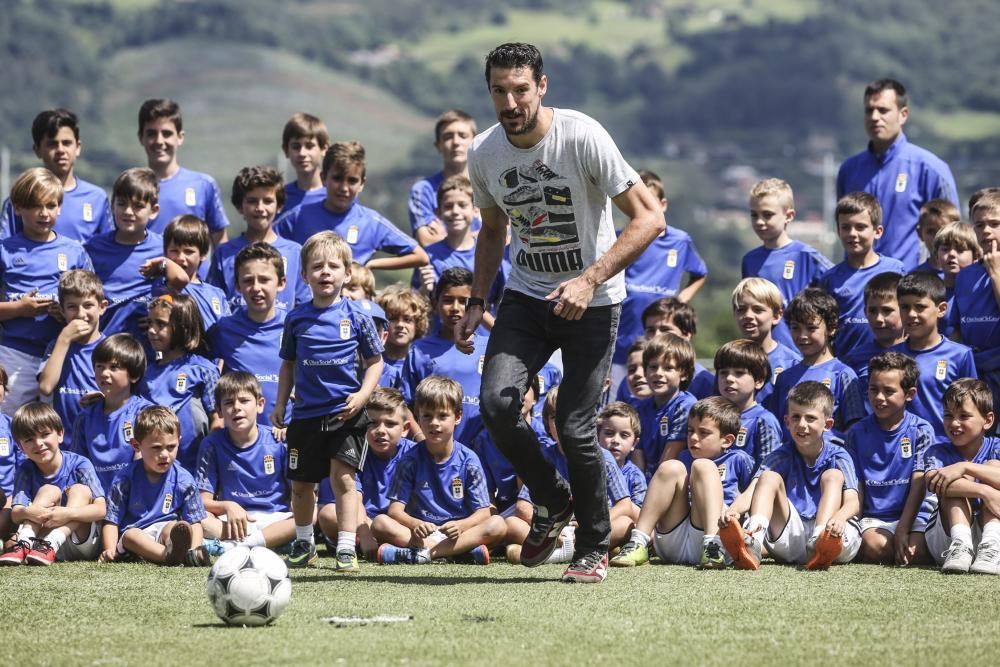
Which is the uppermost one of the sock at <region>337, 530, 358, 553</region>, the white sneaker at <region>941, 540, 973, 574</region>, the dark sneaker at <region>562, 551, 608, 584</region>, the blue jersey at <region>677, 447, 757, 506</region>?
the blue jersey at <region>677, 447, 757, 506</region>

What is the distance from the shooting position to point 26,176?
9836 millimetres

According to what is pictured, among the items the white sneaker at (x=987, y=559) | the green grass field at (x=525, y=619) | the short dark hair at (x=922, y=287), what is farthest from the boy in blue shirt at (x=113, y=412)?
the white sneaker at (x=987, y=559)

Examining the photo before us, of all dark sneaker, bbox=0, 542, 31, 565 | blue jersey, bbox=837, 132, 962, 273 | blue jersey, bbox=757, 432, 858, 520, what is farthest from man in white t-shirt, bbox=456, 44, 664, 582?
blue jersey, bbox=837, 132, 962, 273

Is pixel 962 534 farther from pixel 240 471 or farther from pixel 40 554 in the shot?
pixel 40 554

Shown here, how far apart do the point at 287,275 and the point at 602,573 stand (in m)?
3.61

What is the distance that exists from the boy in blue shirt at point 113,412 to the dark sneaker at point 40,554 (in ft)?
2.42

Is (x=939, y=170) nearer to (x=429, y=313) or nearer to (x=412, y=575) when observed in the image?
(x=429, y=313)

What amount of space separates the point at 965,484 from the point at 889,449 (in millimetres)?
637

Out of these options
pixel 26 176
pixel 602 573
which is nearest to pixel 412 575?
pixel 602 573

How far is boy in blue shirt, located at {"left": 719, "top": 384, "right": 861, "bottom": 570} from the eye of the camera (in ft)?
26.8

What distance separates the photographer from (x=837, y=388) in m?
9.34

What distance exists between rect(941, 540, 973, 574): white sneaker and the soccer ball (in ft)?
11.7

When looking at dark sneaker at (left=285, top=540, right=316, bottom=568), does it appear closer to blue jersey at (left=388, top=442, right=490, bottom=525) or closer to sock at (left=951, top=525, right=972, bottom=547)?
blue jersey at (left=388, top=442, right=490, bottom=525)

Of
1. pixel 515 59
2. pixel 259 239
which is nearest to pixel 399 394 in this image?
pixel 259 239
